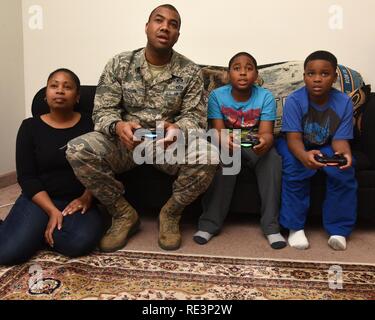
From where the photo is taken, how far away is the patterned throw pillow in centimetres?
174

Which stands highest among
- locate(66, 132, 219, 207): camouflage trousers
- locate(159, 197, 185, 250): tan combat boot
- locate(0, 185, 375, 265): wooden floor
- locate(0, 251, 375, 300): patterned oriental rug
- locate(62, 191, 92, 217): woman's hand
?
locate(66, 132, 219, 207): camouflage trousers

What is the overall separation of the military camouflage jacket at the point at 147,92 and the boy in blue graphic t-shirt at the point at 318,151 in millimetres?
425

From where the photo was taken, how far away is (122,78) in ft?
4.82

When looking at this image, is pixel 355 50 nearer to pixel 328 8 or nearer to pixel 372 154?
pixel 328 8

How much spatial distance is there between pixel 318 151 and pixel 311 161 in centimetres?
8

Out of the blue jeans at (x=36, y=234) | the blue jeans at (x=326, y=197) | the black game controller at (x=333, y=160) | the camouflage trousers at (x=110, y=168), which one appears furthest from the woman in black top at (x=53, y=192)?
the black game controller at (x=333, y=160)

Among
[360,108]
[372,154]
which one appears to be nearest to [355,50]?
[360,108]

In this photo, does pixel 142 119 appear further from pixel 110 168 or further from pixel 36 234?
pixel 36 234

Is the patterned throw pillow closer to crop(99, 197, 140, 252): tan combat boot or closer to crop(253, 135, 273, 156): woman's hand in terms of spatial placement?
crop(253, 135, 273, 156): woman's hand

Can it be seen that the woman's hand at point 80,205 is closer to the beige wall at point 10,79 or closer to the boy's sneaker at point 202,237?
the boy's sneaker at point 202,237

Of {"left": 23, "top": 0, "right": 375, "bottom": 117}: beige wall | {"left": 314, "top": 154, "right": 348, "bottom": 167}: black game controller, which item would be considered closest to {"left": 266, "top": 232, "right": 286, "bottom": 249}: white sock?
{"left": 314, "top": 154, "right": 348, "bottom": 167}: black game controller

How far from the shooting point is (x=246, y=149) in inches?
59.3

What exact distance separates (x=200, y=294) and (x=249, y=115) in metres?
0.86

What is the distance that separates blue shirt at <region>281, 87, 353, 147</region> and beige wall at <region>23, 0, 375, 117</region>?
0.78 meters
